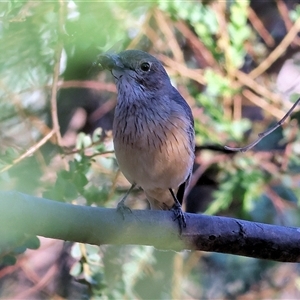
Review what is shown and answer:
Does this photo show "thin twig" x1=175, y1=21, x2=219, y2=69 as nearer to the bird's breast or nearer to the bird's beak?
the bird's breast

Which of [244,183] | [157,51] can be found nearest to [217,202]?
[244,183]

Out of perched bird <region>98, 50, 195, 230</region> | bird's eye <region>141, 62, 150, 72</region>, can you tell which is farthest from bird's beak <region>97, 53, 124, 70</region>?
bird's eye <region>141, 62, 150, 72</region>

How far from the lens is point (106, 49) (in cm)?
318

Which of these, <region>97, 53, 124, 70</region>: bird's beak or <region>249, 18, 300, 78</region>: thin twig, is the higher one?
<region>97, 53, 124, 70</region>: bird's beak

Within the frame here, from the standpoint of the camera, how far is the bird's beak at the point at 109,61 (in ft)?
9.57

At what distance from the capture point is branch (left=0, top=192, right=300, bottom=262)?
6.43 feet

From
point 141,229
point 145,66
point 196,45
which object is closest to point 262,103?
point 196,45

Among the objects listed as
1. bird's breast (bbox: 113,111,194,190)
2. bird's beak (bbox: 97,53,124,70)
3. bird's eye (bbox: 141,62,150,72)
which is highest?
bird's beak (bbox: 97,53,124,70)

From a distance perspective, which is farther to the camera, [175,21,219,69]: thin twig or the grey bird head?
[175,21,219,69]: thin twig

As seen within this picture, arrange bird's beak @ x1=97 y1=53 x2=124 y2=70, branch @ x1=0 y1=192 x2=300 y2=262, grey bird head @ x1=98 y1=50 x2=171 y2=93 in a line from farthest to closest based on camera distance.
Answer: grey bird head @ x1=98 y1=50 x2=171 y2=93 → bird's beak @ x1=97 y1=53 x2=124 y2=70 → branch @ x1=0 y1=192 x2=300 y2=262

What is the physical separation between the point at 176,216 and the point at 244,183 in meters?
1.34

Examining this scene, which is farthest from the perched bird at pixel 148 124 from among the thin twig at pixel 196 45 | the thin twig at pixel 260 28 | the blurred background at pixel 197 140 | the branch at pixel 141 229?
the thin twig at pixel 260 28

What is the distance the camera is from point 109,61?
9.73 ft

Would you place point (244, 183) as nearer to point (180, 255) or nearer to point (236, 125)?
point (236, 125)
